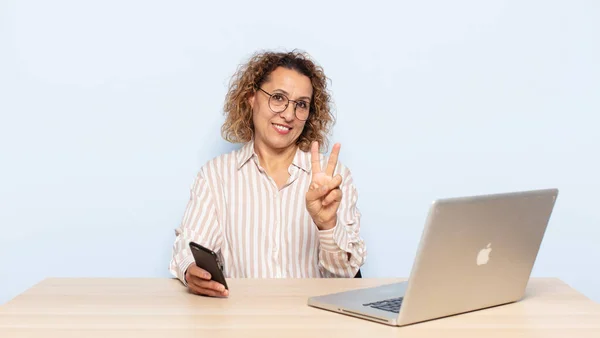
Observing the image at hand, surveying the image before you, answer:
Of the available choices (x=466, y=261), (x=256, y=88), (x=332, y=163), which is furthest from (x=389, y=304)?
(x=256, y=88)

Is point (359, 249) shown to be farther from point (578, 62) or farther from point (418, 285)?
point (578, 62)

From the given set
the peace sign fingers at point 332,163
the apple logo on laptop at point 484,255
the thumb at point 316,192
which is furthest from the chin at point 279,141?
the apple logo on laptop at point 484,255

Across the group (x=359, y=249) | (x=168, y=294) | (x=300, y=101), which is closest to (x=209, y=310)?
(x=168, y=294)

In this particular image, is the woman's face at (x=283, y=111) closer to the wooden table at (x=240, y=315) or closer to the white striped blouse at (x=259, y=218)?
the white striped blouse at (x=259, y=218)

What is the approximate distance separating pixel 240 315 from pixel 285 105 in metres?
1.29

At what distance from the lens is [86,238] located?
11.6 feet

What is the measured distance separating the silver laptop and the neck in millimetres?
1100

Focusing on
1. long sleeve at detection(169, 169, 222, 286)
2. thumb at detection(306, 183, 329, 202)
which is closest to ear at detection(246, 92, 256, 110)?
long sleeve at detection(169, 169, 222, 286)

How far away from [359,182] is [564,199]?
0.92 meters

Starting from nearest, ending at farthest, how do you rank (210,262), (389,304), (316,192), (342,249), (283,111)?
(389,304)
(210,262)
(316,192)
(342,249)
(283,111)

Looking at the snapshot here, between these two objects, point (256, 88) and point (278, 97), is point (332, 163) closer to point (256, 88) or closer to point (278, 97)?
point (278, 97)

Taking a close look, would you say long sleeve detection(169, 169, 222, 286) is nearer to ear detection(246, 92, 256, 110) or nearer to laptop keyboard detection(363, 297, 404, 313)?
ear detection(246, 92, 256, 110)

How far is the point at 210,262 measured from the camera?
2102 mm

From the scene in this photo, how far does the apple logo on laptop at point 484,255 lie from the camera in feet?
6.00
